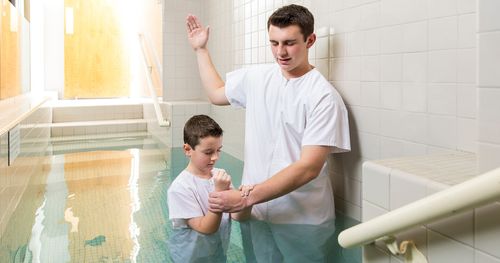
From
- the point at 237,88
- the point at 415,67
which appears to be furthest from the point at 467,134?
the point at 237,88

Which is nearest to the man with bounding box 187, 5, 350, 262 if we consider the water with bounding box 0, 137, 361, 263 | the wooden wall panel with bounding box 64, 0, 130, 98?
the water with bounding box 0, 137, 361, 263

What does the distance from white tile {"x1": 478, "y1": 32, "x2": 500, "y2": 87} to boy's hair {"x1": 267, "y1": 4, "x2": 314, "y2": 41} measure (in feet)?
3.81

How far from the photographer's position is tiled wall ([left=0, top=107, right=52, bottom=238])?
2334 mm

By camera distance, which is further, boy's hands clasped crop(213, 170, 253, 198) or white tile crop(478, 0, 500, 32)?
boy's hands clasped crop(213, 170, 253, 198)

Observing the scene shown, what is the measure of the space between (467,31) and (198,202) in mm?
1332

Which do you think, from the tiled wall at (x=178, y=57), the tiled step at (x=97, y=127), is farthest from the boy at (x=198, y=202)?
the tiled step at (x=97, y=127)

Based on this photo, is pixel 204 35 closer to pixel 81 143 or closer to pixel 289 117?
pixel 289 117

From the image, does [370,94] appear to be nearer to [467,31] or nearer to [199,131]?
[467,31]

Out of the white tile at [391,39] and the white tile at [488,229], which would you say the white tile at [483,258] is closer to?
the white tile at [488,229]

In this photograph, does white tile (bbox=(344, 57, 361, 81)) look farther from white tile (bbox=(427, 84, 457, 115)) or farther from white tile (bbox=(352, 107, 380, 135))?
white tile (bbox=(427, 84, 457, 115))

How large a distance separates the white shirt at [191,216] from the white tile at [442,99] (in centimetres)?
101

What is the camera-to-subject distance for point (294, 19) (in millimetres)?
2086

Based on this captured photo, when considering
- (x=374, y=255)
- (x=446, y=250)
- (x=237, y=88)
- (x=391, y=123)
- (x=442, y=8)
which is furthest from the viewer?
(x=237, y=88)

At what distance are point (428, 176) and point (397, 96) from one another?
95cm
